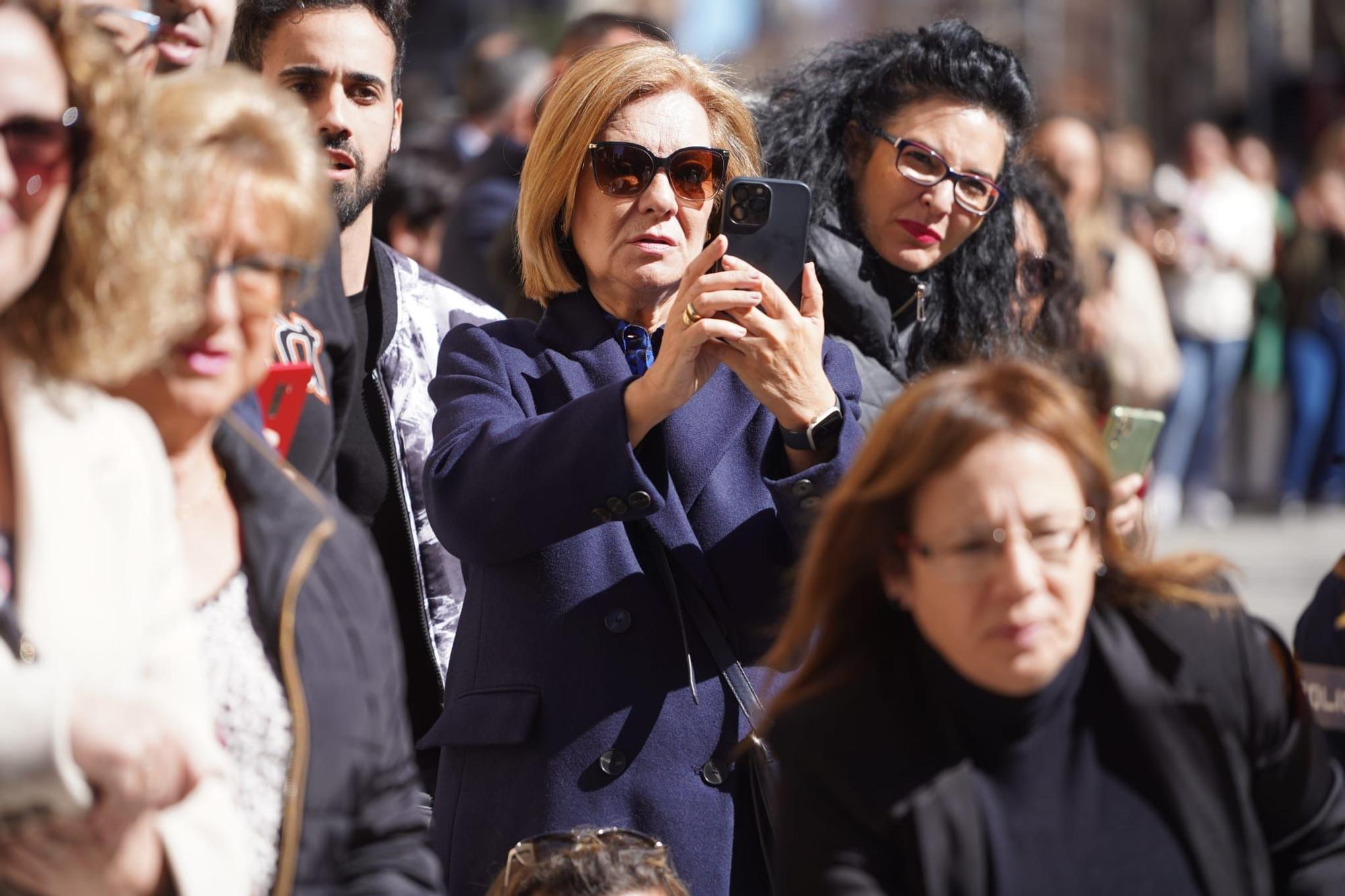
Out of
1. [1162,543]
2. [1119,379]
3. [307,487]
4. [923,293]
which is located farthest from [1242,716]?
[1162,543]

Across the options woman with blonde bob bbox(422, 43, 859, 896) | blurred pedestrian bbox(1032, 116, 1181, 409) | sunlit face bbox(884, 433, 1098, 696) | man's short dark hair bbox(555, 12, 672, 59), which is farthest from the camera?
blurred pedestrian bbox(1032, 116, 1181, 409)

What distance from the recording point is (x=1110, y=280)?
6566 mm

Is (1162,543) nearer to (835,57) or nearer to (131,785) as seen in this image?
(835,57)

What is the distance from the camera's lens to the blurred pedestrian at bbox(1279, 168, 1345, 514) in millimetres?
10977

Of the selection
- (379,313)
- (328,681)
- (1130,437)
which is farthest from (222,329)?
(1130,437)

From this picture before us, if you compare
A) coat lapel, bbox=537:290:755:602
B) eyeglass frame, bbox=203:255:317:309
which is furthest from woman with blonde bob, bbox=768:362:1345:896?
eyeglass frame, bbox=203:255:317:309

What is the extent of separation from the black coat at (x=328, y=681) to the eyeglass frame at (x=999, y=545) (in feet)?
1.94

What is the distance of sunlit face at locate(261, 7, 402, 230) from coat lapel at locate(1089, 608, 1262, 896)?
1.74 metres

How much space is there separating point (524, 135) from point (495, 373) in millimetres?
3688

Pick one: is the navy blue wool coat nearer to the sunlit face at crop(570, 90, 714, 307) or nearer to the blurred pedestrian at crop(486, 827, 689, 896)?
the blurred pedestrian at crop(486, 827, 689, 896)

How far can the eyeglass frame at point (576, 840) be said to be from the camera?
266cm

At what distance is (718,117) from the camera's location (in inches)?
118

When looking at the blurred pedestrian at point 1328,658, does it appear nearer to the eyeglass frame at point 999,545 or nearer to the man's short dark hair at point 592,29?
the eyeglass frame at point 999,545

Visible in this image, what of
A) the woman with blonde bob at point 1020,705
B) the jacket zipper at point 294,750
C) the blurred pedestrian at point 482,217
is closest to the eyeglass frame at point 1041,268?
the blurred pedestrian at point 482,217
